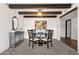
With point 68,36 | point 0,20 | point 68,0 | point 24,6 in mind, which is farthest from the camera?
→ point 68,36

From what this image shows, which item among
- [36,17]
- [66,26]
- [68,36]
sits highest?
[36,17]

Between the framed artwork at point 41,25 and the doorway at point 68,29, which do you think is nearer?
the framed artwork at point 41,25

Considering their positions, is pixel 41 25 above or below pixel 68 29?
above

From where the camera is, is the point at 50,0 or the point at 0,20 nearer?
the point at 50,0

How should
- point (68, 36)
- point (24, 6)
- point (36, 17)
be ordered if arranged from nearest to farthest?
point (24, 6) < point (36, 17) < point (68, 36)

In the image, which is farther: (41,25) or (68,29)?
(68,29)

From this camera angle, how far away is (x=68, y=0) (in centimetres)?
225

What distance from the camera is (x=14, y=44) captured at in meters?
6.71

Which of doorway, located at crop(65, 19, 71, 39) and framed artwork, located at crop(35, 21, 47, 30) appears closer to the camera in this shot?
framed artwork, located at crop(35, 21, 47, 30)
